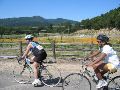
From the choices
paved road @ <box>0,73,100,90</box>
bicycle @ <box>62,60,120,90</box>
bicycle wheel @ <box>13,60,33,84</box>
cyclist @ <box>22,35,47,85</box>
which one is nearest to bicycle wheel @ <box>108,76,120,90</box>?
bicycle @ <box>62,60,120,90</box>

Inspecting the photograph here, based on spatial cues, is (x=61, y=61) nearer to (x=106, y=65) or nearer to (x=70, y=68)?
(x=70, y=68)

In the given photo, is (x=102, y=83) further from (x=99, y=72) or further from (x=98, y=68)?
(x=98, y=68)

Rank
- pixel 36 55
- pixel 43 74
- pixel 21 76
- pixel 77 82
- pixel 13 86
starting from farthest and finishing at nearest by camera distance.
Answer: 1. pixel 21 76
2. pixel 43 74
3. pixel 13 86
4. pixel 36 55
5. pixel 77 82

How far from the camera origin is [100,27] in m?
110

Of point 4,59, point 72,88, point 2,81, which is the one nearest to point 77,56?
point 4,59

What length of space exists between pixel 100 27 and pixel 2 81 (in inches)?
3946

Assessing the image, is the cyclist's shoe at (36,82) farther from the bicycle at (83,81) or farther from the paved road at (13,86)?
the bicycle at (83,81)

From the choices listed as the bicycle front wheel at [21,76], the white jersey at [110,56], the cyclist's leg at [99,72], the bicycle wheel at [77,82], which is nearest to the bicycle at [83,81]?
the bicycle wheel at [77,82]

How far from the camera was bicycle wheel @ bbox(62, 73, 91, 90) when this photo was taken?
8.55 metres

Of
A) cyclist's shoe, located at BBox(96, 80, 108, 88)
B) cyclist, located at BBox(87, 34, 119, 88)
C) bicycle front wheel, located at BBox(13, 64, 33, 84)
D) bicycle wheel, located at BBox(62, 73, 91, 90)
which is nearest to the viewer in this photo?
cyclist, located at BBox(87, 34, 119, 88)

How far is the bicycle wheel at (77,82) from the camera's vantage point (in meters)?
8.55

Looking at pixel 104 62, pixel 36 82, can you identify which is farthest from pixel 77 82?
pixel 36 82

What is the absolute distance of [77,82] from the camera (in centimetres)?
871

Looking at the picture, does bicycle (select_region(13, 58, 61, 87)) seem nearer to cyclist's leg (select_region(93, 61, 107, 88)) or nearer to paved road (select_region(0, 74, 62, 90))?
paved road (select_region(0, 74, 62, 90))
